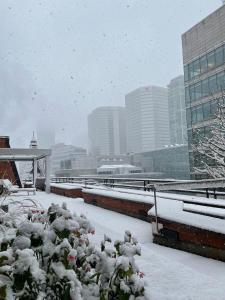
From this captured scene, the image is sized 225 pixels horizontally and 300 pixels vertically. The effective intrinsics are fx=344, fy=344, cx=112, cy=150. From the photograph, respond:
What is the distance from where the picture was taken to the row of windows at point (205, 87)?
39.7 m

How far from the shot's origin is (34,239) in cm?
269

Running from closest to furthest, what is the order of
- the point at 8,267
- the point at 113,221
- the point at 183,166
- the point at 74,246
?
the point at 8,267 → the point at 74,246 → the point at 113,221 → the point at 183,166

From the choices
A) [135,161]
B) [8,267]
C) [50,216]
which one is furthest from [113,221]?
[135,161]

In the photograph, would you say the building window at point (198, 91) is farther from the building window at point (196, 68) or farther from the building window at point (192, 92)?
the building window at point (196, 68)

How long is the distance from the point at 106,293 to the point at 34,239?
0.70m

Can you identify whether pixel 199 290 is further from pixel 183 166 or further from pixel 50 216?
pixel 183 166

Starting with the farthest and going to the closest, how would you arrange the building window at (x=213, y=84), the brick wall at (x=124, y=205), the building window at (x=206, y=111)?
1. the building window at (x=206, y=111)
2. the building window at (x=213, y=84)
3. the brick wall at (x=124, y=205)

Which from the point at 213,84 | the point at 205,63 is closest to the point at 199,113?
the point at 213,84

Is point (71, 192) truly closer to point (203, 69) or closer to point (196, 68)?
point (203, 69)

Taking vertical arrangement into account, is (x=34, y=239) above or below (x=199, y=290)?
above

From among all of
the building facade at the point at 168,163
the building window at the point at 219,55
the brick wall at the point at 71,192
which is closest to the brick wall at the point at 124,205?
the brick wall at the point at 71,192

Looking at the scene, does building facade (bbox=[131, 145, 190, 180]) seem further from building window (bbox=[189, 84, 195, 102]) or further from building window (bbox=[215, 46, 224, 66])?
building window (bbox=[215, 46, 224, 66])

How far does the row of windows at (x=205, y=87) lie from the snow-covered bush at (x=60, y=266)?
37734mm

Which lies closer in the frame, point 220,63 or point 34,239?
point 34,239
